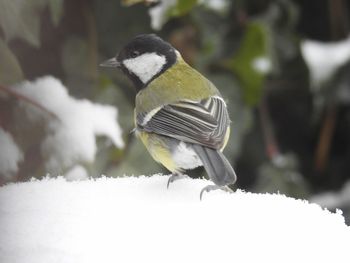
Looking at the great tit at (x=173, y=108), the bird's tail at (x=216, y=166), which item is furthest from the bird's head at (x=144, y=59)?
the bird's tail at (x=216, y=166)

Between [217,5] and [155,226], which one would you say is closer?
[155,226]

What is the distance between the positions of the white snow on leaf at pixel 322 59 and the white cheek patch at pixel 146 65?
Result: 1.90 feet

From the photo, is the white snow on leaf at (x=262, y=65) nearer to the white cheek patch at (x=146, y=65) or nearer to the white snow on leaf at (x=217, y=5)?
the white snow on leaf at (x=217, y=5)

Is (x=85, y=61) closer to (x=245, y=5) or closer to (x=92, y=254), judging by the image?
(x=245, y=5)

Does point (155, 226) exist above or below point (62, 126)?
above

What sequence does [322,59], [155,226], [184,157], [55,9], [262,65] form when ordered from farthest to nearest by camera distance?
[322,59]
[262,65]
[55,9]
[184,157]
[155,226]

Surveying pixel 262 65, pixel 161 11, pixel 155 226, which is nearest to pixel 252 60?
pixel 262 65

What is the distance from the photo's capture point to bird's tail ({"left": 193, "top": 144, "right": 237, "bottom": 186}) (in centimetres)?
69

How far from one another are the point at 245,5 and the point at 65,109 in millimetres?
592

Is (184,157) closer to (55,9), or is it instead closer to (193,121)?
(193,121)

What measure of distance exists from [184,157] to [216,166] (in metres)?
0.10

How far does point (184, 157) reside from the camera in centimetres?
83

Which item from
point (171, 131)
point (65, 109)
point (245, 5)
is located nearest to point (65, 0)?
point (65, 109)

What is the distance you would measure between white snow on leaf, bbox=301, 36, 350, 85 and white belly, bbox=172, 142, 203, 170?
63cm
